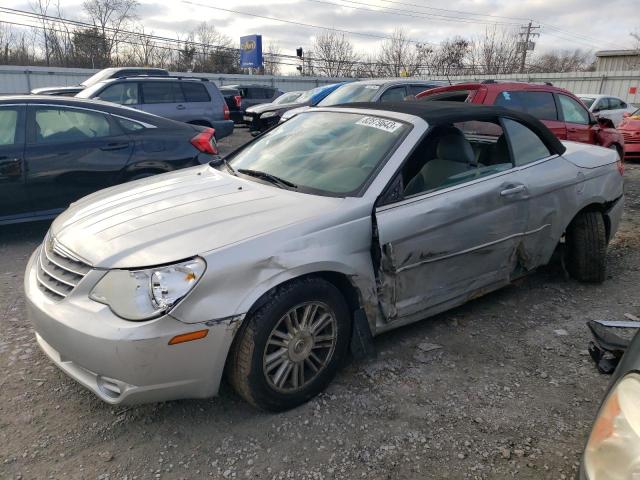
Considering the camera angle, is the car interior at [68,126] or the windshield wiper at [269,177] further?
the car interior at [68,126]

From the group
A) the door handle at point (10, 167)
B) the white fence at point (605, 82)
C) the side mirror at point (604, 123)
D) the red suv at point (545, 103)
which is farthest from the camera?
the white fence at point (605, 82)

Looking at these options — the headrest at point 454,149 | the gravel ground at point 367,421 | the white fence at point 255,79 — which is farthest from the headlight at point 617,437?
the white fence at point 255,79

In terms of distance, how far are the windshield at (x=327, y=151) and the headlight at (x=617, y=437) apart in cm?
184

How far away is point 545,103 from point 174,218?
6907 millimetres

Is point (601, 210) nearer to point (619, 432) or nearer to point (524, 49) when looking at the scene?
point (619, 432)

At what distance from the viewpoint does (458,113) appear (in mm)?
3580

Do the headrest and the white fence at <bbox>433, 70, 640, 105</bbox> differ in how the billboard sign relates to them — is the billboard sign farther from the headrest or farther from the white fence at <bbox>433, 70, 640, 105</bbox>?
the headrest

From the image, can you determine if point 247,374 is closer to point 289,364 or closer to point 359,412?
point 289,364

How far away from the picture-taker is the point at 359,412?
276 cm

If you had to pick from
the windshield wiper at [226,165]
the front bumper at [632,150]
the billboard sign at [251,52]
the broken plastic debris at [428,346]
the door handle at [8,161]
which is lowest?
the broken plastic debris at [428,346]

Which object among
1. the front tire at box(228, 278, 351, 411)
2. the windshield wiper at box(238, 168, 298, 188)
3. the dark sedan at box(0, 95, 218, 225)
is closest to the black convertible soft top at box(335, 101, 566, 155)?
the windshield wiper at box(238, 168, 298, 188)

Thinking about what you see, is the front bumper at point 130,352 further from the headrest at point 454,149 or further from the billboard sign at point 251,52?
the billboard sign at point 251,52

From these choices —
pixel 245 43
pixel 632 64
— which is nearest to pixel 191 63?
pixel 245 43

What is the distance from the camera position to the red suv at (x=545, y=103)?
6.82 metres
